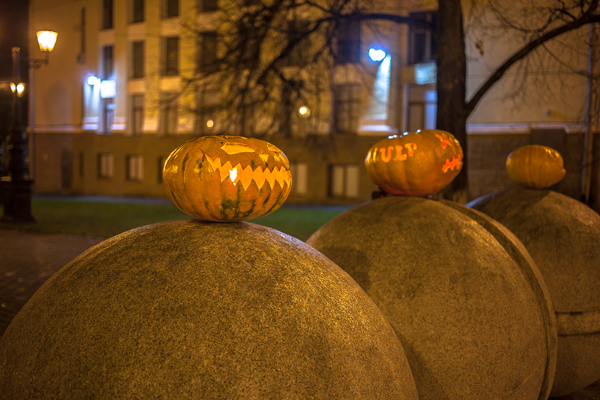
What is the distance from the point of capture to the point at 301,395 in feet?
5.47

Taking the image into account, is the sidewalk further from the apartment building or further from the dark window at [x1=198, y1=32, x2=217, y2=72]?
the apartment building

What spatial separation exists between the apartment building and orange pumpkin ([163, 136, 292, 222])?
1655cm

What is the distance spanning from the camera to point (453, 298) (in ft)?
9.01

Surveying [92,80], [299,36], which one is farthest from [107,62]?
[299,36]

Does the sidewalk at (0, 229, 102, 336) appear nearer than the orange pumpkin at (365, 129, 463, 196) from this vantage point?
No

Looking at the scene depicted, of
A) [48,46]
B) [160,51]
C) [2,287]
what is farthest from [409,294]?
[160,51]

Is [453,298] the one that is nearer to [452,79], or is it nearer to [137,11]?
[452,79]

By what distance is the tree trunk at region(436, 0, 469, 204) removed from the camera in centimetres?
702

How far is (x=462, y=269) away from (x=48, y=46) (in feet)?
44.4

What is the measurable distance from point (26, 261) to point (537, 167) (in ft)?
29.8

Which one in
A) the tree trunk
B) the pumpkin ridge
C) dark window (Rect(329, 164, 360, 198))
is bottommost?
dark window (Rect(329, 164, 360, 198))

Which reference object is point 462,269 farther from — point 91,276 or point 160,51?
point 160,51

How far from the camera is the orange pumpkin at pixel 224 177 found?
200 cm

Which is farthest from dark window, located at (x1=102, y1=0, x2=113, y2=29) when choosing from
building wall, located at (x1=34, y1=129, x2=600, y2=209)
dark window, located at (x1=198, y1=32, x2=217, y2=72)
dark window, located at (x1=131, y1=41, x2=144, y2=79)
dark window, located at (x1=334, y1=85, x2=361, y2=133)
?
dark window, located at (x1=198, y1=32, x2=217, y2=72)
